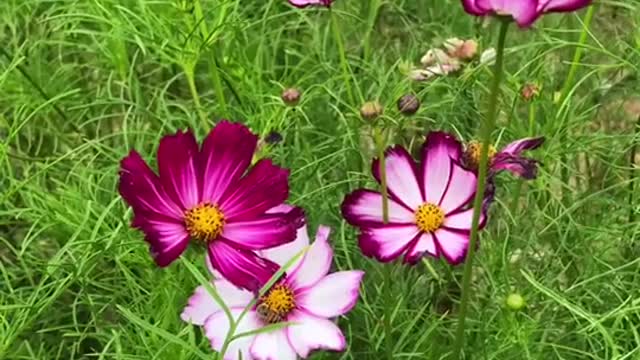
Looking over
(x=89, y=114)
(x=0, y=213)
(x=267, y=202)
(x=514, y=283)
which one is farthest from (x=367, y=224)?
(x=89, y=114)

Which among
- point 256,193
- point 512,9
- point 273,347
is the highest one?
point 512,9

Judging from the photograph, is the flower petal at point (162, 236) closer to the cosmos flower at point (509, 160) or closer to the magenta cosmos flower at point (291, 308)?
the magenta cosmos flower at point (291, 308)

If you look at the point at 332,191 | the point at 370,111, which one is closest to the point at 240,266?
the point at 370,111

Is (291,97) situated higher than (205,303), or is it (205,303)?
(291,97)

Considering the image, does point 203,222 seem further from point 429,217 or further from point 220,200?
point 429,217

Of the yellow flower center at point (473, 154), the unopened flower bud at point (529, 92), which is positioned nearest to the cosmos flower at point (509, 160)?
the yellow flower center at point (473, 154)

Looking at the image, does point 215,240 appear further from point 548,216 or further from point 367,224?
point 548,216

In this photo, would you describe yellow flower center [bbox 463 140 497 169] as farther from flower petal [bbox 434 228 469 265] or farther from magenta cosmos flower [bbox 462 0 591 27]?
magenta cosmos flower [bbox 462 0 591 27]

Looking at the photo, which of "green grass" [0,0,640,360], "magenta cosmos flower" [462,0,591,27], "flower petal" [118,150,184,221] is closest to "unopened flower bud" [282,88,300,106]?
"green grass" [0,0,640,360]

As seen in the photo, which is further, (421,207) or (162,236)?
(421,207)
